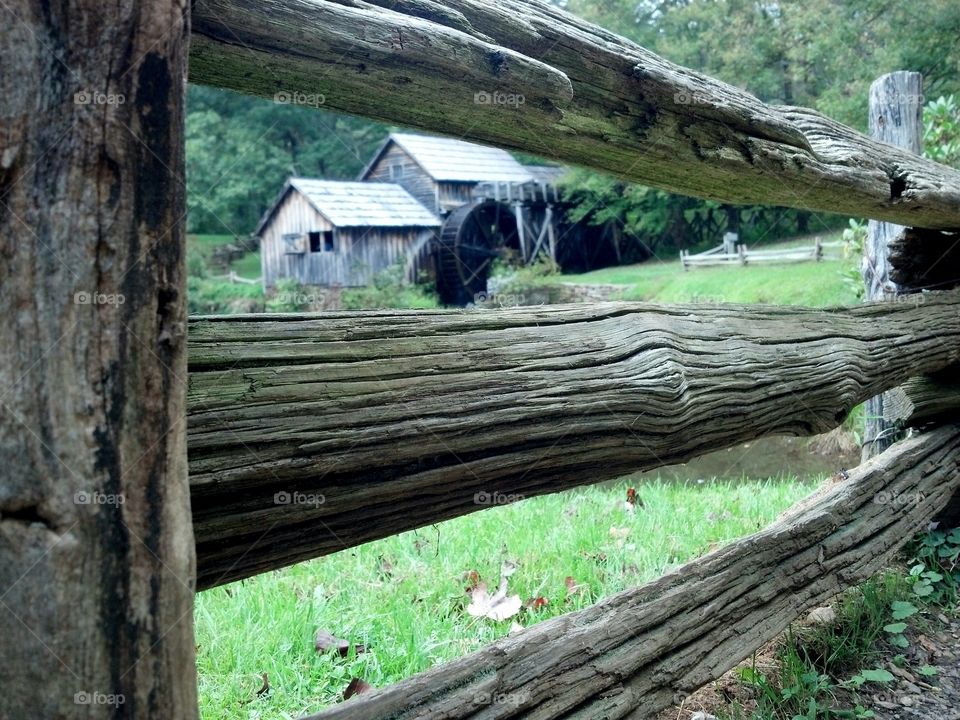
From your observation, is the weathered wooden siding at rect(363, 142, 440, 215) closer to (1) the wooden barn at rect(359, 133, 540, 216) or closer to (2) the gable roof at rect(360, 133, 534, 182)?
(1) the wooden barn at rect(359, 133, 540, 216)

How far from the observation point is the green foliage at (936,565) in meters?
3.15

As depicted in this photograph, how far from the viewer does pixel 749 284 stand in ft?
44.4

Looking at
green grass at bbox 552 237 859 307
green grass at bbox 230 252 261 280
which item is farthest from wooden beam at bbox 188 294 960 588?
green grass at bbox 230 252 261 280

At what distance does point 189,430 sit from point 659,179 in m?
1.50

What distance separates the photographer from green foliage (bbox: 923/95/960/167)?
604 cm

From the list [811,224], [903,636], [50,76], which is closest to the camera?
[50,76]

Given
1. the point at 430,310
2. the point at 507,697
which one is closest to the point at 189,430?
the point at 430,310

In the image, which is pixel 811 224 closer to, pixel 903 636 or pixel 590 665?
pixel 903 636

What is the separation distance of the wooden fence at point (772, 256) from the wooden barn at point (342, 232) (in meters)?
7.14

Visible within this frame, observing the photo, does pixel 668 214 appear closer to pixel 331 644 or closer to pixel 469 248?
pixel 469 248

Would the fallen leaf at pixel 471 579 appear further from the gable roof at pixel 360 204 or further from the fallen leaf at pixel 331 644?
the gable roof at pixel 360 204

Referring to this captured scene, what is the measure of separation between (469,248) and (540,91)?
20108 mm

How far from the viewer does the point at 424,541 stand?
11.5 feet

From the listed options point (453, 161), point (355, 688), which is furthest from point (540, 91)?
point (453, 161)
